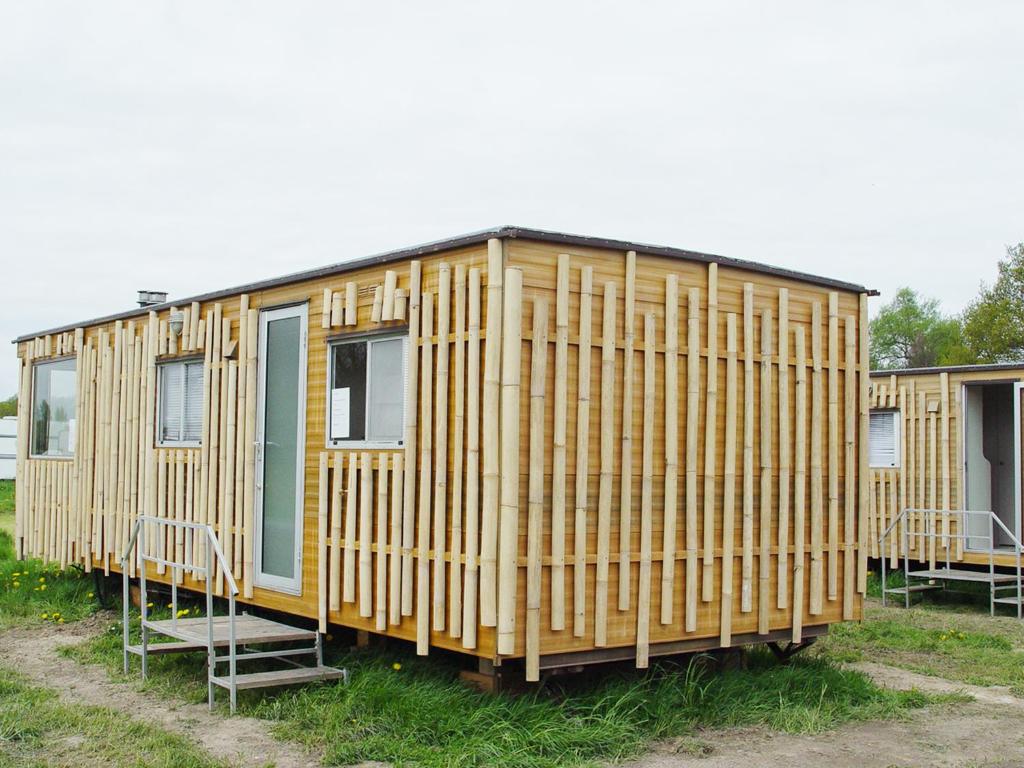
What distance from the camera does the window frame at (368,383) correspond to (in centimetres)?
802

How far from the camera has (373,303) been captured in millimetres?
8305

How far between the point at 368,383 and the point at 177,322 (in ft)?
9.84

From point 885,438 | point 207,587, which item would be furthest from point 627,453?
point 885,438

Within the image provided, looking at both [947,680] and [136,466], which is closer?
[947,680]

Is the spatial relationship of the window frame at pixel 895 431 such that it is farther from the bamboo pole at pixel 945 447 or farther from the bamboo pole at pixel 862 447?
the bamboo pole at pixel 862 447

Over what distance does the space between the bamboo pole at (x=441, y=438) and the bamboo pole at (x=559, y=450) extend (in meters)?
0.71

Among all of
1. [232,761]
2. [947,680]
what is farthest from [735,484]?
[232,761]

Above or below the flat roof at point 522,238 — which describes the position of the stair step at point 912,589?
below

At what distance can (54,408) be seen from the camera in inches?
523

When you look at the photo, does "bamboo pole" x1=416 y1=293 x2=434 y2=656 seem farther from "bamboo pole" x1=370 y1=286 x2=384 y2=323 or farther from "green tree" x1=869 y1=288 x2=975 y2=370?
"green tree" x1=869 y1=288 x2=975 y2=370

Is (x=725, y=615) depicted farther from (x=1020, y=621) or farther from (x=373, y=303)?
(x=1020, y=621)

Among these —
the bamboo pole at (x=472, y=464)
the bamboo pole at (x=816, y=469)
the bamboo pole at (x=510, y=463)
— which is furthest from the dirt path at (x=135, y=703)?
the bamboo pole at (x=816, y=469)

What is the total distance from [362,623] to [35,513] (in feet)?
22.2

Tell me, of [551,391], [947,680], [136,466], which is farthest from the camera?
[136,466]
